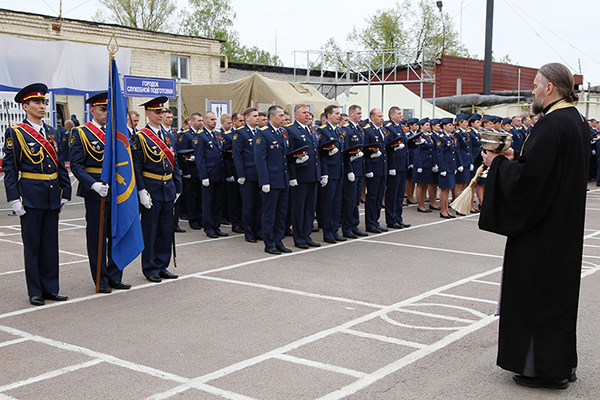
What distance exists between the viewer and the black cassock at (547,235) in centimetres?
418

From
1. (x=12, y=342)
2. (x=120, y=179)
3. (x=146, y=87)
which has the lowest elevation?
(x=12, y=342)

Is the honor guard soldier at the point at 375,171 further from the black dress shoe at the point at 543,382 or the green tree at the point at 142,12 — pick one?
the green tree at the point at 142,12

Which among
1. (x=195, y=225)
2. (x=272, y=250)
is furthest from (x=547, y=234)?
(x=195, y=225)

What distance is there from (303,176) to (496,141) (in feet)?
17.9

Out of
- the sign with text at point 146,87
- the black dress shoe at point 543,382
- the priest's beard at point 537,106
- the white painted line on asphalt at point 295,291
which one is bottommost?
the white painted line on asphalt at point 295,291

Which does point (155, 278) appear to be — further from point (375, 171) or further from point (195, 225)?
point (375, 171)

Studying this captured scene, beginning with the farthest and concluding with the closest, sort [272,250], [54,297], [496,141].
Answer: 1. [272,250]
2. [54,297]
3. [496,141]

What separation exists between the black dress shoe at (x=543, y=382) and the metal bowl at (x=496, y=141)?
5.01ft

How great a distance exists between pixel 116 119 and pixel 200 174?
13.6 ft

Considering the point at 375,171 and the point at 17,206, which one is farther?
the point at 375,171

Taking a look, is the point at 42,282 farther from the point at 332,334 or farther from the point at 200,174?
the point at 200,174

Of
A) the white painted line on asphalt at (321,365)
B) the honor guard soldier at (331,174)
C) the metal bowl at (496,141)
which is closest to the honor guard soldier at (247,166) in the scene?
the honor guard soldier at (331,174)

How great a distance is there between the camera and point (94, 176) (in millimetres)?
6984

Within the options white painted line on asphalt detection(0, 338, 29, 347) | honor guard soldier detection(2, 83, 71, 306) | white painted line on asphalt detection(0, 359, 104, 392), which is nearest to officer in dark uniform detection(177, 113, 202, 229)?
honor guard soldier detection(2, 83, 71, 306)
